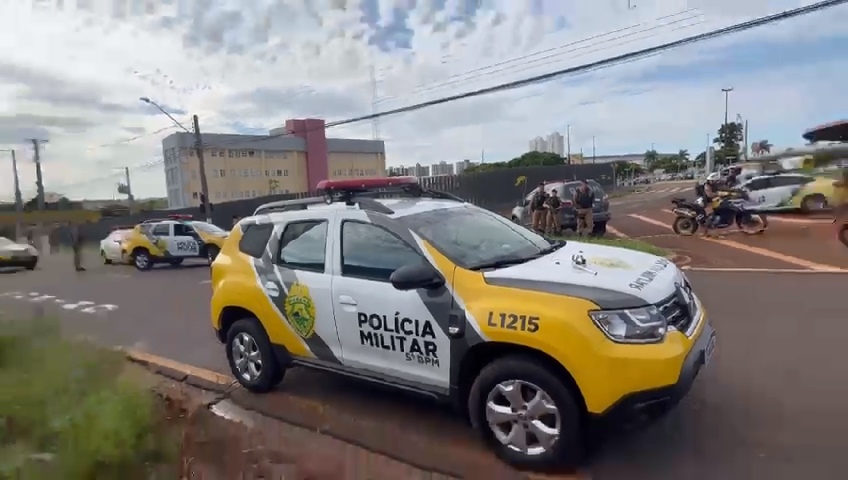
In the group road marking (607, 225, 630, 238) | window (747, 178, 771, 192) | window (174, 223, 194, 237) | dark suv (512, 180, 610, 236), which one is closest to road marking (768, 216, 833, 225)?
window (747, 178, 771, 192)

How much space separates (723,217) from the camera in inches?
565

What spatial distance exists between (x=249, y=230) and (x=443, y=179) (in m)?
23.9

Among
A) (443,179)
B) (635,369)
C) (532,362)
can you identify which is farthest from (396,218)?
(443,179)

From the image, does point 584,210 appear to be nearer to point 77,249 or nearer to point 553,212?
point 553,212

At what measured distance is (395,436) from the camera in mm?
3916

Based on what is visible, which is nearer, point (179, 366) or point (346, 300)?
point (346, 300)

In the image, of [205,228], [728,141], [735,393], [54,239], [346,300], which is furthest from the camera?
[728,141]

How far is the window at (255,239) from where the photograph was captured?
4.83 m

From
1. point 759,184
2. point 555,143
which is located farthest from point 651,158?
point 759,184

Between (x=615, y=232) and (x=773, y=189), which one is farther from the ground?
(x=773, y=189)

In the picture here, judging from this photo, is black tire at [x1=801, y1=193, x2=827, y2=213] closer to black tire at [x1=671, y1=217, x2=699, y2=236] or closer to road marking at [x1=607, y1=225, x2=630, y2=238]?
black tire at [x1=671, y1=217, x2=699, y2=236]

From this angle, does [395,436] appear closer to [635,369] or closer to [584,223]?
[635,369]

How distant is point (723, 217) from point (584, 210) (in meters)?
3.31

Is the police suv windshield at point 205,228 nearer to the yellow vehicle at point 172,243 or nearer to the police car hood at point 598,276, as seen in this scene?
the yellow vehicle at point 172,243
